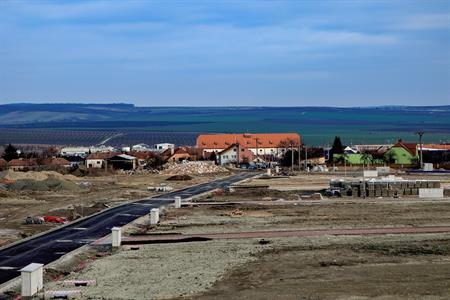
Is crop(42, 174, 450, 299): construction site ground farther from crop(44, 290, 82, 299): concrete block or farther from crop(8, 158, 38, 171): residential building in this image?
crop(8, 158, 38, 171): residential building

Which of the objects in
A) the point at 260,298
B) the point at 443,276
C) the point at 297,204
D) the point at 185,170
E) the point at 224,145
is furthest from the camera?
the point at 224,145

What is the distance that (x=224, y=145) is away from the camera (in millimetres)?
188125

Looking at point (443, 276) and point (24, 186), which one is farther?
point (24, 186)

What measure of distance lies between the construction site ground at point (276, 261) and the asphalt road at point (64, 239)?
5.78 feet

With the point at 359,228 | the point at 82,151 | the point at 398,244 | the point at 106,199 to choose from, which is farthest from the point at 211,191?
the point at 82,151

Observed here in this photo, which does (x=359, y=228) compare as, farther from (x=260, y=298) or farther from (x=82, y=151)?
(x=82, y=151)

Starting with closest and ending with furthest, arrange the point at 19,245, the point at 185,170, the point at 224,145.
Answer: the point at 19,245 → the point at 185,170 → the point at 224,145

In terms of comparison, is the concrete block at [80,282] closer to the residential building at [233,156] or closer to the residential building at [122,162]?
the residential building at [122,162]

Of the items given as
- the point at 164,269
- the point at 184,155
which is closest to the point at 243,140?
the point at 184,155

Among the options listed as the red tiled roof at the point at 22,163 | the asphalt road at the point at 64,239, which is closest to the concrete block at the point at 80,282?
the asphalt road at the point at 64,239

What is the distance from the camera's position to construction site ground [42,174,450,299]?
2469 cm

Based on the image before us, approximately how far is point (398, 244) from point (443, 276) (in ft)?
30.6

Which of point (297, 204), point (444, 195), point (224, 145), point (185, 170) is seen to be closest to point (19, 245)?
point (297, 204)

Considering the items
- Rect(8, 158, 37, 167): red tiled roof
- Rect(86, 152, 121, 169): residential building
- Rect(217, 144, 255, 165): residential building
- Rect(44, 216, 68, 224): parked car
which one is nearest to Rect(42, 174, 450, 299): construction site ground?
Rect(44, 216, 68, 224): parked car
